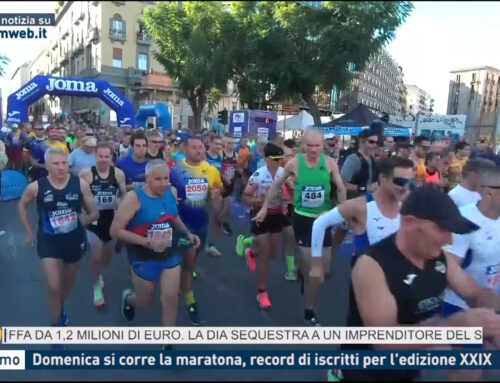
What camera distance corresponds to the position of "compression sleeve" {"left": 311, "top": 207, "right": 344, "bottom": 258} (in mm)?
2936

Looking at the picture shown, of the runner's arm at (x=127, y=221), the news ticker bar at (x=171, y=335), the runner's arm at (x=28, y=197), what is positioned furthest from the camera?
the runner's arm at (x=28, y=197)

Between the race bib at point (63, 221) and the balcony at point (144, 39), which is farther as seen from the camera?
the race bib at point (63, 221)

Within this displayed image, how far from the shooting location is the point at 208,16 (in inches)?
91.9

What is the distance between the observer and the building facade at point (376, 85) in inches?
150

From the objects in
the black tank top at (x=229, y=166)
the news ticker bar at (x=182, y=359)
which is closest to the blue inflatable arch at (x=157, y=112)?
the black tank top at (x=229, y=166)

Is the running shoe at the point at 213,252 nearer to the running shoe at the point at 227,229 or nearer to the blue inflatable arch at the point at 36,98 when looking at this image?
the running shoe at the point at 227,229

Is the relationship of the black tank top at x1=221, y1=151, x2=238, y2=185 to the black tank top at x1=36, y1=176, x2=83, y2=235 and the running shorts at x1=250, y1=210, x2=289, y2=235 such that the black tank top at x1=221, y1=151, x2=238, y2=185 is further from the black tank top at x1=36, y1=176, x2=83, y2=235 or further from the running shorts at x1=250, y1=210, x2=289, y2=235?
the black tank top at x1=36, y1=176, x2=83, y2=235

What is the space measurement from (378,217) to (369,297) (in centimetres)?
130

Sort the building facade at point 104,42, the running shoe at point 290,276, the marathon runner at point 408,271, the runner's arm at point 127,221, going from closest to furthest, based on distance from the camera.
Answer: the marathon runner at point 408,271 → the building facade at point 104,42 → the runner's arm at point 127,221 → the running shoe at point 290,276

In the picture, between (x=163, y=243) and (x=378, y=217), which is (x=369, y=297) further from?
(x=163, y=243)

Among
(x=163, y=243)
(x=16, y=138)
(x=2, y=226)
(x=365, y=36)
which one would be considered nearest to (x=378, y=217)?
(x=365, y=36)

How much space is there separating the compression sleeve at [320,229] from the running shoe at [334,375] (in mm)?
1010

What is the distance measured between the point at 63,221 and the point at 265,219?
2.03m

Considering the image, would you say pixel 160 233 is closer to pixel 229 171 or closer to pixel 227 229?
pixel 227 229
